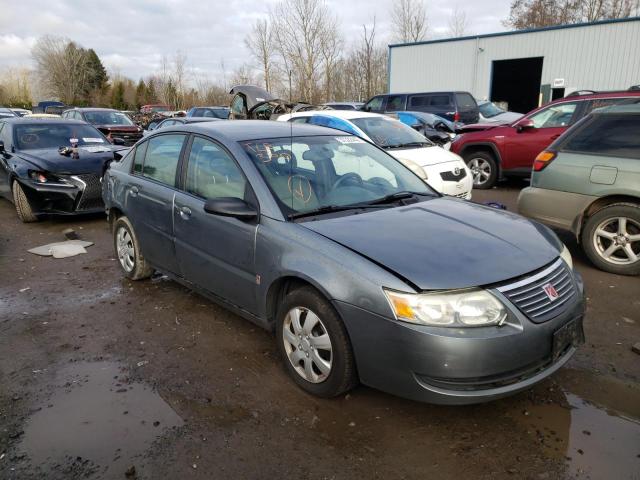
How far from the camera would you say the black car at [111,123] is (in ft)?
47.6

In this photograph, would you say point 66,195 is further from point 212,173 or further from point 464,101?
point 464,101

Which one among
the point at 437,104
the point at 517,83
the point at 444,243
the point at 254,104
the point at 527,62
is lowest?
the point at 444,243

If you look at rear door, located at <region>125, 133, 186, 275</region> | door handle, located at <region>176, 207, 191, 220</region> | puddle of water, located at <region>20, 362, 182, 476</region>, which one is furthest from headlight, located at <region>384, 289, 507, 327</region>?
rear door, located at <region>125, 133, 186, 275</region>

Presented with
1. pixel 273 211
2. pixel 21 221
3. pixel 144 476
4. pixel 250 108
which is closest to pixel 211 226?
pixel 273 211

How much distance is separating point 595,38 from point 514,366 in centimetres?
2355

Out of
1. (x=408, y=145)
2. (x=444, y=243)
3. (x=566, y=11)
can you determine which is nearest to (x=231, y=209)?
(x=444, y=243)

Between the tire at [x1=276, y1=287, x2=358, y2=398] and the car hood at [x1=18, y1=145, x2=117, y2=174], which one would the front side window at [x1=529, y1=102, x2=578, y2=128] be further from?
the tire at [x1=276, y1=287, x2=358, y2=398]

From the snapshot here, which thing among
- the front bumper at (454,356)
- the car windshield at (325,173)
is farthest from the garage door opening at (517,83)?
the front bumper at (454,356)

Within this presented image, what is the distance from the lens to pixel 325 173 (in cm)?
381

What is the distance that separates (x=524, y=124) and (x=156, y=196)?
7618mm

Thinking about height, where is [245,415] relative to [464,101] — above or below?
below

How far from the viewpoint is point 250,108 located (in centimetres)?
1259

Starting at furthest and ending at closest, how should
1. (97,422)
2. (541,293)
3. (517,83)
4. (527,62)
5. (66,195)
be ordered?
(517,83) → (527,62) → (66,195) → (97,422) → (541,293)

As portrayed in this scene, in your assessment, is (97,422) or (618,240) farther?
(618,240)
